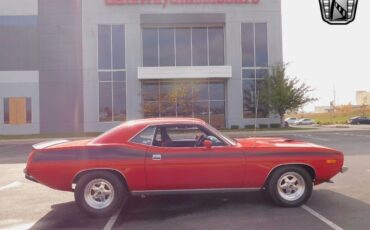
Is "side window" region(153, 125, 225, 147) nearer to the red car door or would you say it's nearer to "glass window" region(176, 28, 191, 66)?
the red car door

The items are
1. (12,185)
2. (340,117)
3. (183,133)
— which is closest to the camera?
(183,133)

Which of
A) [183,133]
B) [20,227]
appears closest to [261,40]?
[183,133]

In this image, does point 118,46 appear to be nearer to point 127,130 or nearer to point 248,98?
point 248,98

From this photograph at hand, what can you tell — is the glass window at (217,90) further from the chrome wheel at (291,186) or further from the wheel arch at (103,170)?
the wheel arch at (103,170)

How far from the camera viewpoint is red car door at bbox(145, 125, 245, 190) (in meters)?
6.26

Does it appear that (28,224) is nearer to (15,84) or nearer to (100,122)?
(100,122)

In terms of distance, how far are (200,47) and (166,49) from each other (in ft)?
10.1

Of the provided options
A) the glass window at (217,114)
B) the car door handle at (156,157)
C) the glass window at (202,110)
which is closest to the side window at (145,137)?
the car door handle at (156,157)

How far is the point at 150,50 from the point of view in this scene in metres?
34.7

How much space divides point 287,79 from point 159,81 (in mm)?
11104

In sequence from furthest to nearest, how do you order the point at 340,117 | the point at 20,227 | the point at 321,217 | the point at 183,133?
the point at 340,117, the point at 183,133, the point at 321,217, the point at 20,227

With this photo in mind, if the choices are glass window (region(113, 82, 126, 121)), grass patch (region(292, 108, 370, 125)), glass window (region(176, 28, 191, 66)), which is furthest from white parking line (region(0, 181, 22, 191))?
grass patch (region(292, 108, 370, 125))

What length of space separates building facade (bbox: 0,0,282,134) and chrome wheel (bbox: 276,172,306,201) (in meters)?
26.3

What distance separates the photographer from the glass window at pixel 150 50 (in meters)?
34.6
